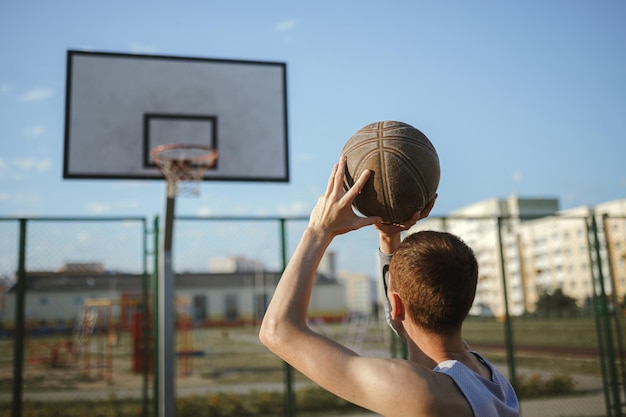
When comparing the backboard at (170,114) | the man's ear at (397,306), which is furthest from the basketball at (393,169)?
the backboard at (170,114)

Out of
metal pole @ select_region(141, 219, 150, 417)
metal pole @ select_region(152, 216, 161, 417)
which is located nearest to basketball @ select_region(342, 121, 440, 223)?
metal pole @ select_region(152, 216, 161, 417)

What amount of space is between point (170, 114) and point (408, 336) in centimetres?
665

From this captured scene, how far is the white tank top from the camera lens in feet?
5.20

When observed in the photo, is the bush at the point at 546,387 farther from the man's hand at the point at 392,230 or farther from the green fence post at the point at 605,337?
the man's hand at the point at 392,230

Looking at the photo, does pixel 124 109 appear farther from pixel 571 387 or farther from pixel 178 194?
pixel 571 387

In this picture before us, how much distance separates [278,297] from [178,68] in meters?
6.95

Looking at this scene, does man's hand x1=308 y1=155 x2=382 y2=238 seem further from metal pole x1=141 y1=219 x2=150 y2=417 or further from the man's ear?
metal pole x1=141 y1=219 x2=150 y2=417

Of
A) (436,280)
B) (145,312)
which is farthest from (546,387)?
(436,280)

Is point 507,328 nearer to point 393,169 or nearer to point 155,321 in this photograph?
point 155,321

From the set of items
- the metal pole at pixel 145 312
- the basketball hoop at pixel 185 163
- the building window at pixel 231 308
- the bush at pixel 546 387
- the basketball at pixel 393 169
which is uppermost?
the basketball hoop at pixel 185 163

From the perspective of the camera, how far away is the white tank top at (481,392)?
1.58 metres

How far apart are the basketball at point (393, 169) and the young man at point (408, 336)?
11.7 inches

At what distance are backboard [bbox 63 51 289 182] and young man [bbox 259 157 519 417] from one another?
6.24m

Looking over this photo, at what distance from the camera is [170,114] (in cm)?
786
